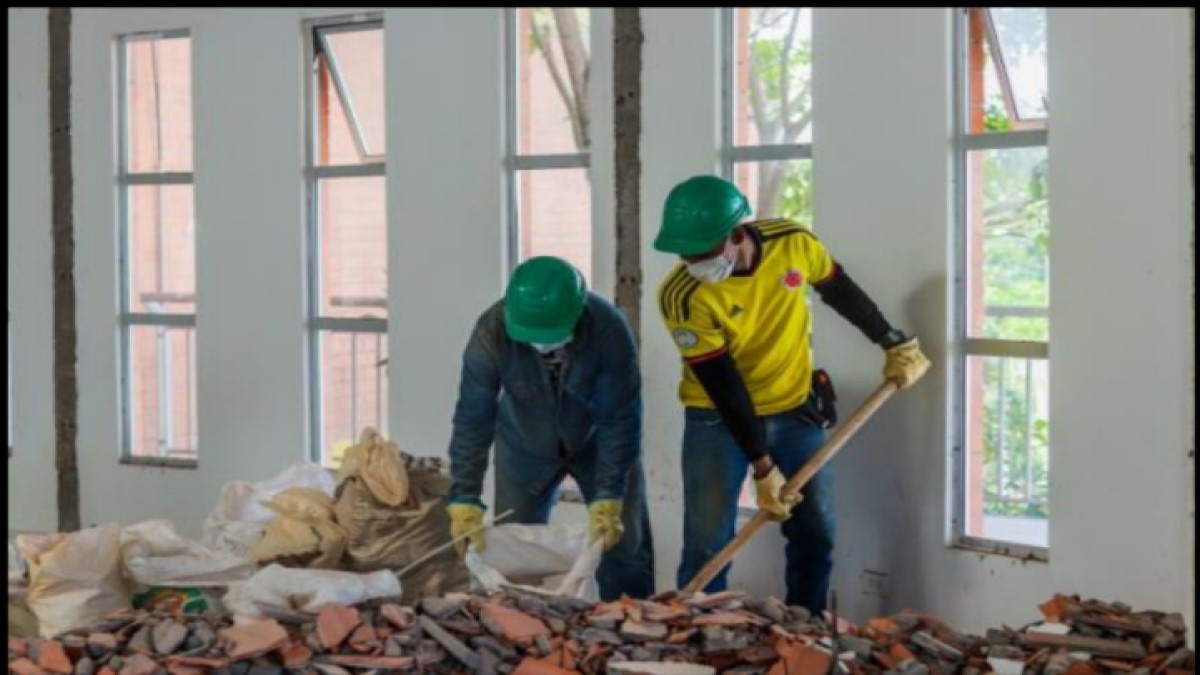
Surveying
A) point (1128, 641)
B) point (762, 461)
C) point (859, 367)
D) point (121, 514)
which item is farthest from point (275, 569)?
point (121, 514)

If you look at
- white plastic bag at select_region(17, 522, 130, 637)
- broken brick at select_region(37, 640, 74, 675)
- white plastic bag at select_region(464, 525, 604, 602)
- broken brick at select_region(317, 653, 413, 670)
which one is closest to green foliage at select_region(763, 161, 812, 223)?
white plastic bag at select_region(464, 525, 604, 602)

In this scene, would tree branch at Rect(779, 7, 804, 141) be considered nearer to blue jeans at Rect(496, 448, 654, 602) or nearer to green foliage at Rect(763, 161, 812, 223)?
A: green foliage at Rect(763, 161, 812, 223)

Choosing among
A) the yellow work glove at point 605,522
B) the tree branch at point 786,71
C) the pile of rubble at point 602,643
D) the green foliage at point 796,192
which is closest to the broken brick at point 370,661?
the pile of rubble at point 602,643

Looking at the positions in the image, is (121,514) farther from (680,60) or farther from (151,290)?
(680,60)

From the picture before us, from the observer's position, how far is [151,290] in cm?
704

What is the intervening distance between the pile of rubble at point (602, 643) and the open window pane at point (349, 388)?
2232mm

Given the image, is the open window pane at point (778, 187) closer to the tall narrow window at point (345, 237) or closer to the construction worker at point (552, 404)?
the construction worker at point (552, 404)

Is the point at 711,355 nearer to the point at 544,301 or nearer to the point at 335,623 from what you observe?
the point at 544,301

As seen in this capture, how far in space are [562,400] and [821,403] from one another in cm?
76

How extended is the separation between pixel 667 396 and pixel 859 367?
29.7 inches

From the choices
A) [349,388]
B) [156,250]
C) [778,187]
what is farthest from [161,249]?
[778,187]

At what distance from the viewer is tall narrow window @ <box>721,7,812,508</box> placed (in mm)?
5363

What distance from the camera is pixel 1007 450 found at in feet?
16.5

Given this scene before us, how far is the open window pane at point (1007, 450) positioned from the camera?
4922 mm
